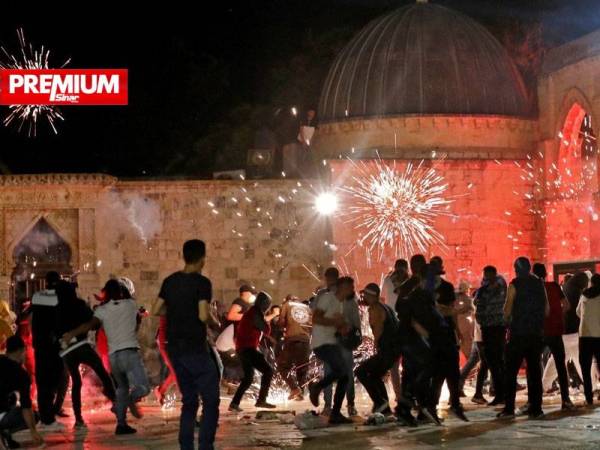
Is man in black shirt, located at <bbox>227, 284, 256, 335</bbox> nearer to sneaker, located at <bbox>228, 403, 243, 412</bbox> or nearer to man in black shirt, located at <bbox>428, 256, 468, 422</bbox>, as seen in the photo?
sneaker, located at <bbox>228, 403, 243, 412</bbox>

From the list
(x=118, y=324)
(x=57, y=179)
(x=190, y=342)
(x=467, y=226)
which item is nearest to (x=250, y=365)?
(x=118, y=324)

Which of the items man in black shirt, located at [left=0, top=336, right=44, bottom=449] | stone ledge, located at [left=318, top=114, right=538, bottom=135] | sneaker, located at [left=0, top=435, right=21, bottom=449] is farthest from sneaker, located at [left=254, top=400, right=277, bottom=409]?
stone ledge, located at [left=318, top=114, right=538, bottom=135]

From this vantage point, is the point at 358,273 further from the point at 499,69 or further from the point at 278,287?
the point at 499,69

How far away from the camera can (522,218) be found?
88.6ft

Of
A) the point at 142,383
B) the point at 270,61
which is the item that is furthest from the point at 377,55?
the point at 142,383

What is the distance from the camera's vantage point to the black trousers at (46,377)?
1383 centimetres

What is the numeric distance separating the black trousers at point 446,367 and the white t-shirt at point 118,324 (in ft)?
9.51

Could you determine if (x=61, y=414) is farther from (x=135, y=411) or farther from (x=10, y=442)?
(x=10, y=442)

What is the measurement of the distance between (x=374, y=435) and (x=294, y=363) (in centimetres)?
541

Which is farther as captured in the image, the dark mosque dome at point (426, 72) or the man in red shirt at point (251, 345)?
the dark mosque dome at point (426, 72)

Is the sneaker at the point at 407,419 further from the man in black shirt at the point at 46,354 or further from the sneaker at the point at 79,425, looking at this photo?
the man in black shirt at the point at 46,354

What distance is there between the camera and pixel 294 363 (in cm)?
1762

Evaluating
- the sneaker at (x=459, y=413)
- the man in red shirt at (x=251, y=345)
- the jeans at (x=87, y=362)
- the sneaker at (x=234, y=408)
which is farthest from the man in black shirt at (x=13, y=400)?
the sneaker at (x=459, y=413)

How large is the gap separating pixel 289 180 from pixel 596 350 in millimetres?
13304
